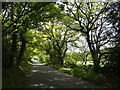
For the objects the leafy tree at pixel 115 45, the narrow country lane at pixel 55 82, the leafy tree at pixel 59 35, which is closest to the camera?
the narrow country lane at pixel 55 82

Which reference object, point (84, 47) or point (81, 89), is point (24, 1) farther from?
point (84, 47)

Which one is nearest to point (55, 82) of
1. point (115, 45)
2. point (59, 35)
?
point (115, 45)

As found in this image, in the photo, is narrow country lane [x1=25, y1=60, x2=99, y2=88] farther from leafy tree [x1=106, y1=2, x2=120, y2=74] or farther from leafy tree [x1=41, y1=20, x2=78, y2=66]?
leafy tree [x1=41, y1=20, x2=78, y2=66]

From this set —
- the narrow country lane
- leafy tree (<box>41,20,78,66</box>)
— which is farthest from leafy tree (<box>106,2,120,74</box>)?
leafy tree (<box>41,20,78,66</box>)

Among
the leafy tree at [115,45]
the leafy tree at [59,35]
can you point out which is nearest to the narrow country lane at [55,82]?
the leafy tree at [115,45]

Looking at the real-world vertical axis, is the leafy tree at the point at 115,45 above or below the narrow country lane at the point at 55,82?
above

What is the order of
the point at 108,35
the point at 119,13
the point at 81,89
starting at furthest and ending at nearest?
the point at 108,35, the point at 119,13, the point at 81,89

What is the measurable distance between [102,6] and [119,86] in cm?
1084

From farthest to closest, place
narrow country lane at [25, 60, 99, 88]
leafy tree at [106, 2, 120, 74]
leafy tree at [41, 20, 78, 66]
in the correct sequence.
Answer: leafy tree at [41, 20, 78, 66]
leafy tree at [106, 2, 120, 74]
narrow country lane at [25, 60, 99, 88]

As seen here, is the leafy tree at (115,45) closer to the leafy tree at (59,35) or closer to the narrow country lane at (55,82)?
the narrow country lane at (55,82)

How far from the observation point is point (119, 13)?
37.3 ft

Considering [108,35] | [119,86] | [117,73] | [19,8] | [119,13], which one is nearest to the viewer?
[119,86]

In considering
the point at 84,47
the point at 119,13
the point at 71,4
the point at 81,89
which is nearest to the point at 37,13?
the point at 71,4

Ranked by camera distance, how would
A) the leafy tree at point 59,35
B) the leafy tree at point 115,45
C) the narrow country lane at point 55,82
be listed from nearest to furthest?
the narrow country lane at point 55,82 → the leafy tree at point 115,45 → the leafy tree at point 59,35
